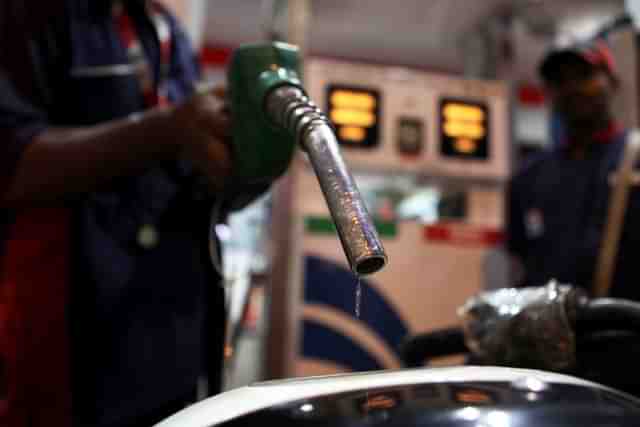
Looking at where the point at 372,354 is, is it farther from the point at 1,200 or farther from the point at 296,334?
the point at 1,200

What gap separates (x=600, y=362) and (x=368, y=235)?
26 centimetres

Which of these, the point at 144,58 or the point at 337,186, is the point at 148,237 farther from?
the point at 337,186

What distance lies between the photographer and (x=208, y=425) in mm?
224

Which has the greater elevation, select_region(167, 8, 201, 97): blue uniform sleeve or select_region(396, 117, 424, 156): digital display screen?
select_region(167, 8, 201, 97): blue uniform sleeve

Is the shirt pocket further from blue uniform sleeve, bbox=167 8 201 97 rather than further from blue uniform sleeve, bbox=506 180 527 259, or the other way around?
blue uniform sleeve, bbox=506 180 527 259

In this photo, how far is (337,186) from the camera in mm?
236

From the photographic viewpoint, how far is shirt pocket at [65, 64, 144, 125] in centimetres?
54

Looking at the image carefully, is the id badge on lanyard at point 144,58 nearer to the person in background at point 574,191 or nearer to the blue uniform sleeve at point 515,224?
the person in background at point 574,191

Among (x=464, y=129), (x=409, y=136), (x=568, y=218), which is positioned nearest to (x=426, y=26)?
(x=464, y=129)

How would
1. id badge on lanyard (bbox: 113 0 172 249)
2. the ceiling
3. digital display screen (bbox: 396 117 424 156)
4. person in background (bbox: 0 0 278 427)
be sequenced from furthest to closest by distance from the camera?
the ceiling
digital display screen (bbox: 396 117 424 156)
id badge on lanyard (bbox: 113 0 172 249)
person in background (bbox: 0 0 278 427)

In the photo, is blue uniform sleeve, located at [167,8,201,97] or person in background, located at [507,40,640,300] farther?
person in background, located at [507,40,640,300]

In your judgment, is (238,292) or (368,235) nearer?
(368,235)

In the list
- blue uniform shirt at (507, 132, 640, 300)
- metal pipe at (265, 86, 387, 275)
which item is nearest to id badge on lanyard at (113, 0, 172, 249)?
metal pipe at (265, 86, 387, 275)

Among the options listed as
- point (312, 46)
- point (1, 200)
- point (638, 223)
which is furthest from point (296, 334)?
point (312, 46)
